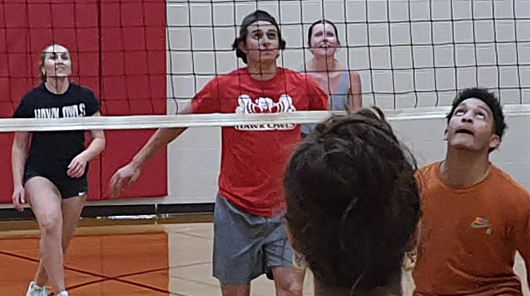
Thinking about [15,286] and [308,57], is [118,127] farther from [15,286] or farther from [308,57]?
[308,57]

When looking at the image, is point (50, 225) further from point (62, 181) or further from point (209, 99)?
point (209, 99)

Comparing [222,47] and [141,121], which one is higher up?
[222,47]

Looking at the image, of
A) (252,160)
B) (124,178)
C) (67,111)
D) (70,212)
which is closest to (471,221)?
(252,160)

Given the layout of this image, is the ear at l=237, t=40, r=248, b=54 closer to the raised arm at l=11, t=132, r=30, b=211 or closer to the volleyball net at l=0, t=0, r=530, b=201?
the raised arm at l=11, t=132, r=30, b=211

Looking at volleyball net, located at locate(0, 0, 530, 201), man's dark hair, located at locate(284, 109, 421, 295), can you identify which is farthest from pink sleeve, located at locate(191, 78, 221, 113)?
volleyball net, located at locate(0, 0, 530, 201)

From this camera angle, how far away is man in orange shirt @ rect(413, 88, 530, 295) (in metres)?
3.17

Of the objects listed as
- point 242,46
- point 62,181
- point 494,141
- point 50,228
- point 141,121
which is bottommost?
point 50,228

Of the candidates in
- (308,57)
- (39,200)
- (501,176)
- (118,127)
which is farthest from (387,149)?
(308,57)

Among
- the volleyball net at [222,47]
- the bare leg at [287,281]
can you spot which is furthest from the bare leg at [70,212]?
the volleyball net at [222,47]

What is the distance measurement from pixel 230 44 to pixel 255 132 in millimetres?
4296

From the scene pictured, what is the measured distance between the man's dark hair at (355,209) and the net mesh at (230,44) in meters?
5.96

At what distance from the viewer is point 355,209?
1.43 meters

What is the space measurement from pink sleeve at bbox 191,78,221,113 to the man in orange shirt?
1060mm

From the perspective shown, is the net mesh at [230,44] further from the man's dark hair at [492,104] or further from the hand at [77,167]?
the man's dark hair at [492,104]
